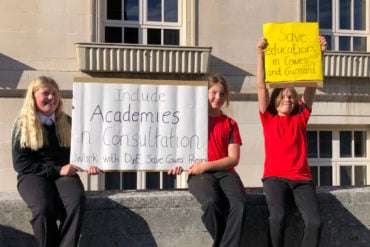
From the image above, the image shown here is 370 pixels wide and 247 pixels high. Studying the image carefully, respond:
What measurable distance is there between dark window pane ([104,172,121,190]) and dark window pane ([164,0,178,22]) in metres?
3.25

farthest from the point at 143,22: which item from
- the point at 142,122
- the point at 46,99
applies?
the point at 46,99

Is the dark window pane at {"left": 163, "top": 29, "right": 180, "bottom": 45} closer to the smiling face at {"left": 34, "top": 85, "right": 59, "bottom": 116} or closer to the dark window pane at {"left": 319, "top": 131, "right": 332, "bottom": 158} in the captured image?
the dark window pane at {"left": 319, "top": 131, "right": 332, "bottom": 158}

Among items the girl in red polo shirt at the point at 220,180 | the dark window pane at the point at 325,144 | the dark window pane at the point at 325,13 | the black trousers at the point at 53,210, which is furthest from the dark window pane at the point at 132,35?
the black trousers at the point at 53,210

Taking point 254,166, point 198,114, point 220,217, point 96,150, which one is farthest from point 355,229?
point 254,166

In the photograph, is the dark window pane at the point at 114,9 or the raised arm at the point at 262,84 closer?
the raised arm at the point at 262,84

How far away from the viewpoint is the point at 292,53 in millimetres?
4637

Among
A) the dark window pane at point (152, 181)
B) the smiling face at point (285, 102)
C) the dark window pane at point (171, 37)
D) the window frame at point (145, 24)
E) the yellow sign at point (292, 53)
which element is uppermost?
the window frame at point (145, 24)

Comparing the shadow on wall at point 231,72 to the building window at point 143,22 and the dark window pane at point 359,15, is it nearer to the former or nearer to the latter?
the building window at point 143,22

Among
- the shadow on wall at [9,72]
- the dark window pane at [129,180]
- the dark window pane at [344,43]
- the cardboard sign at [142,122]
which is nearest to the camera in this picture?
the cardboard sign at [142,122]

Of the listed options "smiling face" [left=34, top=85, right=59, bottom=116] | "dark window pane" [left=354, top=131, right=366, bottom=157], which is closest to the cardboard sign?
"smiling face" [left=34, top=85, right=59, bottom=116]

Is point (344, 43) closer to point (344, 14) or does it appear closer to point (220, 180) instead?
point (344, 14)

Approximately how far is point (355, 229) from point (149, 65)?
5.70 meters

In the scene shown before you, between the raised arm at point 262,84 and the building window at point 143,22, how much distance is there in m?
5.67

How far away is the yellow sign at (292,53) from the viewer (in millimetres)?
4625
